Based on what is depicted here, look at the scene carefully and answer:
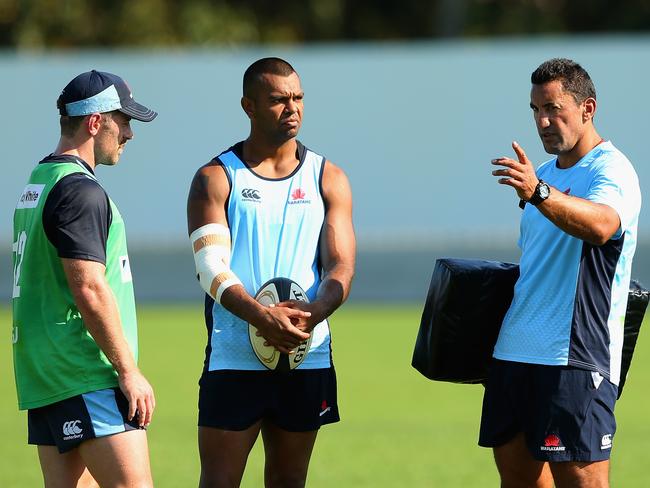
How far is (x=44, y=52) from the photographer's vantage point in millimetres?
31984

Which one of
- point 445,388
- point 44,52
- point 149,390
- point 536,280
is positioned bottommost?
point 445,388

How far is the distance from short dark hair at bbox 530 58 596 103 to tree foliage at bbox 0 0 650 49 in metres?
27.0

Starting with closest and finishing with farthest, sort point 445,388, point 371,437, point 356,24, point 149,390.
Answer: point 149,390, point 371,437, point 445,388, point 356,24

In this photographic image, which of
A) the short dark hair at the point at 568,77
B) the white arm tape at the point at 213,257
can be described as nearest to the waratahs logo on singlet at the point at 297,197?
the white arm tape at the point at 213,257

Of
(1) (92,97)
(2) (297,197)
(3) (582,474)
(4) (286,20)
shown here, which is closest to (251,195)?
(2) (297,197)

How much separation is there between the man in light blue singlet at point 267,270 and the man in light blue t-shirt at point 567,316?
0.87 m

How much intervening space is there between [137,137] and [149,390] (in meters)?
17.6

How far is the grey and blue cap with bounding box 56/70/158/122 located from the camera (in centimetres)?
539

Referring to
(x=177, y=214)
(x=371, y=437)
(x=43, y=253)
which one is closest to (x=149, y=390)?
(x=43, y=253)

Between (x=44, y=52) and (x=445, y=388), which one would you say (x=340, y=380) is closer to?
(x=445, y=388)

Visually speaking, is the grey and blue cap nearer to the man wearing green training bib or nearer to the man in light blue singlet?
the man wearing green training bib

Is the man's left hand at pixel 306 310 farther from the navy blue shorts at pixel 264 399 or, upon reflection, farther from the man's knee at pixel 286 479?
the man's knee at pixel 286 479

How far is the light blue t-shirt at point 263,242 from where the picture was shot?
19.5 feet

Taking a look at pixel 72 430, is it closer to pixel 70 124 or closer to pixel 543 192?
pixel 70 124
